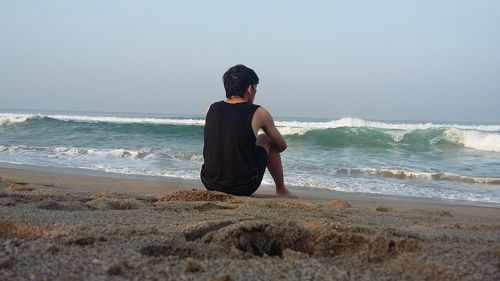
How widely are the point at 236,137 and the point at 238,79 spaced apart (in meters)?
0.45

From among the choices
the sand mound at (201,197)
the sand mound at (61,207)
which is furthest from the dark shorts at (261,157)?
the sand mound at (61,207)

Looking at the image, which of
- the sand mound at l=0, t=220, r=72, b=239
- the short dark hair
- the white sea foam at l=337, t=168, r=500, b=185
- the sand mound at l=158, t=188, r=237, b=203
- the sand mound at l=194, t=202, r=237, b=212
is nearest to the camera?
the sand mound at l=0, t=220, r=72, b=239

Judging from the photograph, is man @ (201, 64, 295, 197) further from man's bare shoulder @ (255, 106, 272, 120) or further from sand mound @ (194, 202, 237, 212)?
sand mound @ (194, 202, 237, 212)

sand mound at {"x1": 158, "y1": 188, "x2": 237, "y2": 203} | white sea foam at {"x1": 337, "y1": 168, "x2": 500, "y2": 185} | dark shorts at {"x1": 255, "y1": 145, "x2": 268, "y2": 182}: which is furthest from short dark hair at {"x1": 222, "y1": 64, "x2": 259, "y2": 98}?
white sea foam at {"x1": 337, "y1": 168, "x2": 500, "y2": 185}

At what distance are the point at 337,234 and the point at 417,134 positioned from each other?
15.5 metres

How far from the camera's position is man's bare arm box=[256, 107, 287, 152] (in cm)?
346

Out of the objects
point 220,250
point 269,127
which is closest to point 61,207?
point 220,250

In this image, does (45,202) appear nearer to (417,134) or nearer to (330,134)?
(330,134)

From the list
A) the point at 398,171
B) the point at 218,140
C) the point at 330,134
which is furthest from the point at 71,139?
the point at 218,140

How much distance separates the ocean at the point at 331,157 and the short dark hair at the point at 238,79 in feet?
9.21

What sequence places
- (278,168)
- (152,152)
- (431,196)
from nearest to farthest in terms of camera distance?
(278,168) → (431,196) → (152,152)

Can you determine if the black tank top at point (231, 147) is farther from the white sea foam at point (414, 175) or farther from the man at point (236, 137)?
the white sea foam at point (414, 175)

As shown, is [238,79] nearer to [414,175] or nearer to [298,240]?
[298,240]

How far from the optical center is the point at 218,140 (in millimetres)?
3436
